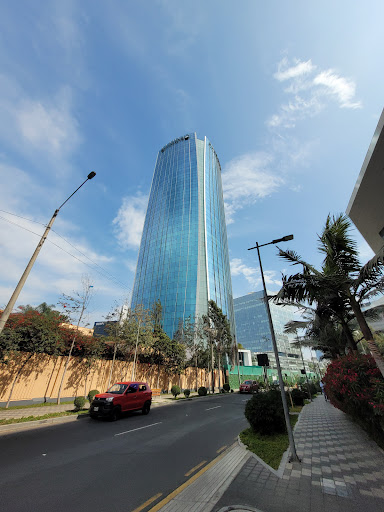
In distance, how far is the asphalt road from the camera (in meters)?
4.21

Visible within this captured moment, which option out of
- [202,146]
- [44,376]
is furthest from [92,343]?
[202,146]

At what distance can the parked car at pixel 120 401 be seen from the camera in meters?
12.1

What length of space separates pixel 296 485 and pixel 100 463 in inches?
189

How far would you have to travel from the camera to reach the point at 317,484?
4.60m

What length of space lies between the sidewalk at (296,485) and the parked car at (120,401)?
806 cm

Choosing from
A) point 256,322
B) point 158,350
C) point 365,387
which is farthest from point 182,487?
point 256,322

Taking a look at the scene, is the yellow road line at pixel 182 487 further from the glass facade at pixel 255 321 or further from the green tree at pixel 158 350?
the glass facade at pixel 255 321

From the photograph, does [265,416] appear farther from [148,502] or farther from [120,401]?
[120,401]

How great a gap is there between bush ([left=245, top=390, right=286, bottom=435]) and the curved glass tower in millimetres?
48179

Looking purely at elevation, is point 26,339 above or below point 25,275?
below

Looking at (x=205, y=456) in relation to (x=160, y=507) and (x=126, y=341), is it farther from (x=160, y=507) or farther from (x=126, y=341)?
(x=126, y=341)

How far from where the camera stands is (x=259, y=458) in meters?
6.10

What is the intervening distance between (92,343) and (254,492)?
17241 millimetres

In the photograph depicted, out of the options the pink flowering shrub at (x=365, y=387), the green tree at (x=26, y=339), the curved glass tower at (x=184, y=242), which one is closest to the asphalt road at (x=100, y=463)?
the pink flowering shrub at (x=365, y=387)
